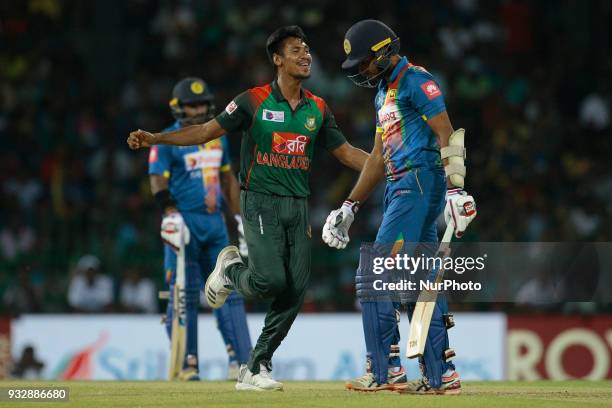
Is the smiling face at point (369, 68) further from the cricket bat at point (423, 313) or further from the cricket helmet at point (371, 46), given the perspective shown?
the cricket bat at point (423, 313)

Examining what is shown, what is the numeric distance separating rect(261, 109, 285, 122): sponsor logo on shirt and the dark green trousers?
565 millimetres

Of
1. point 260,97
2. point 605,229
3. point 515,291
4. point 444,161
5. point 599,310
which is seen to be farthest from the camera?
point 605,229

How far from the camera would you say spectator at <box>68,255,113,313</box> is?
56.7ft

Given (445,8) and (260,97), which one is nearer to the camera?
(260,97)

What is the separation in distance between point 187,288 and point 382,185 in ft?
22.6

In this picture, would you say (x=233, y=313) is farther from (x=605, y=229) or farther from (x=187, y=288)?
(x=605, y=229)

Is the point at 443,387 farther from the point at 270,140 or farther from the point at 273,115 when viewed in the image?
the point at 273,115

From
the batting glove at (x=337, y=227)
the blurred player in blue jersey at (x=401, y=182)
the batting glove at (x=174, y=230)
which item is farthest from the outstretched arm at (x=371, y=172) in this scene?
the batting glove at (x=174, y=230)

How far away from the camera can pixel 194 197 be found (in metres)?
12.7

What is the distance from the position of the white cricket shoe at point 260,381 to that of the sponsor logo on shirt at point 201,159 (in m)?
3.42

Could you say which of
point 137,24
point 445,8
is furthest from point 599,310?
point 137,24

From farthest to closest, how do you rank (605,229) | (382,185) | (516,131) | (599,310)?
(516,131) → (382,185) → (605,229) → (599,310)

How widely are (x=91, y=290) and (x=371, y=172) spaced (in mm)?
8699

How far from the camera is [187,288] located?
12.7 metres
